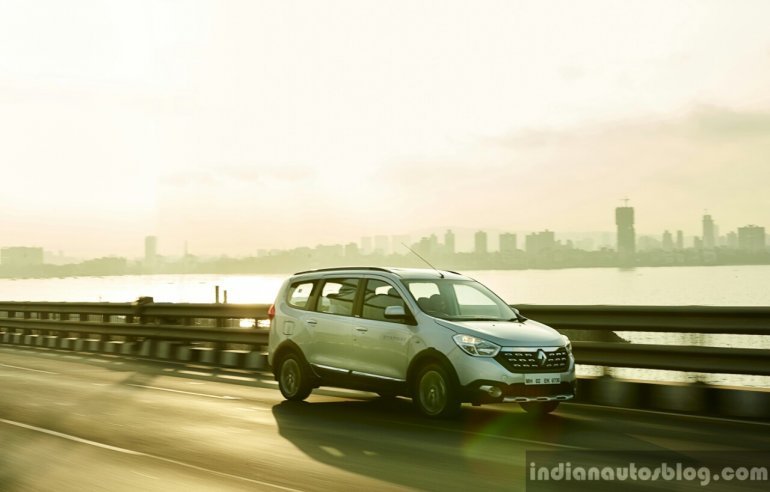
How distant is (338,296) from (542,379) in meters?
3.28

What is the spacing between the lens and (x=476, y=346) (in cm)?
1061

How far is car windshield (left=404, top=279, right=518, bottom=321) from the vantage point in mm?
11570

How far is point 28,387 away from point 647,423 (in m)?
9.72

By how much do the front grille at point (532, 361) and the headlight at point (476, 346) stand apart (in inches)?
3.7

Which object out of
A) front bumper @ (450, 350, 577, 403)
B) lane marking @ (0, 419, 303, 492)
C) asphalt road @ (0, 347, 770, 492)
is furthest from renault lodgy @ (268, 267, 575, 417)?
lane marking @ (0, 419, 303, 492)

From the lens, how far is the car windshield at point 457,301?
1157 cm

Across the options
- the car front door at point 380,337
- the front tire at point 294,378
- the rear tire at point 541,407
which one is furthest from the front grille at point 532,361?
the front tire at point 294,378

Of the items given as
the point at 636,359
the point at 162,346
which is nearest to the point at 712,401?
the point at 636,359

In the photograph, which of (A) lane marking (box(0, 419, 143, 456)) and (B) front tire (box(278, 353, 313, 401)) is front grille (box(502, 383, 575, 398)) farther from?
(A) lane marking (box(0, 419, 143, 456))

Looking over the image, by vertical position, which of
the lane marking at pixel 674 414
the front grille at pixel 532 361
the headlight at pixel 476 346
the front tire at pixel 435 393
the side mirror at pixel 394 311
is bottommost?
the lane marking at pixel 674 414

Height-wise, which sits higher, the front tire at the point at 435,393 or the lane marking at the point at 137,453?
the front tire at the point at 435,393

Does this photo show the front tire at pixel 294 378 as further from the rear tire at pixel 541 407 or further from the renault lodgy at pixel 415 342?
the rear tire at pixel 541 407

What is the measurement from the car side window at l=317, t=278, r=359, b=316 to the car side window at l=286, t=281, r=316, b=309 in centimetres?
30

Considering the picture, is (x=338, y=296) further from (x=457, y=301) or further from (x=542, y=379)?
(x=542, y=379)
